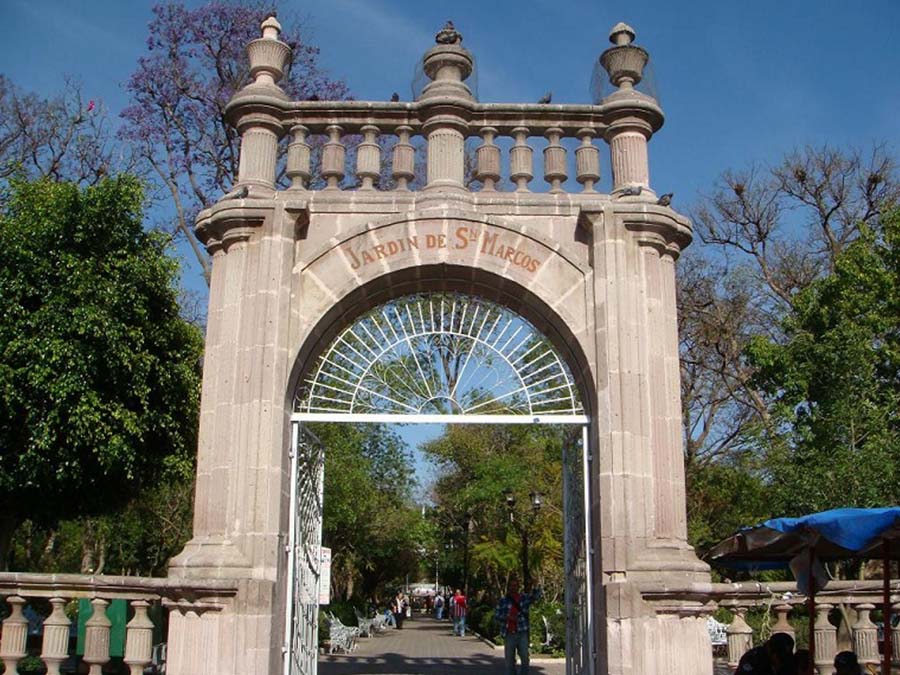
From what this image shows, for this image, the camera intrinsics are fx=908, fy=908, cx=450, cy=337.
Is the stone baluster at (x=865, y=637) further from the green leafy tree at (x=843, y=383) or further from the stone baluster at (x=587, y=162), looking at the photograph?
the green leafy tree at (x=843, y=383)

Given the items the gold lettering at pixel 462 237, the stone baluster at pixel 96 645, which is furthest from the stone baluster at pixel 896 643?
the stone baluster at pixel 96 645

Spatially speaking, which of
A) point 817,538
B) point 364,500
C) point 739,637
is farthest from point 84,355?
point 364,500

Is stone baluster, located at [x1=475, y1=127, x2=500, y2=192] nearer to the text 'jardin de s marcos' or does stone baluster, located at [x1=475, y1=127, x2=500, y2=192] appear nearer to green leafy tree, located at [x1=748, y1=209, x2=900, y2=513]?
the text 'jardin de s marcos'

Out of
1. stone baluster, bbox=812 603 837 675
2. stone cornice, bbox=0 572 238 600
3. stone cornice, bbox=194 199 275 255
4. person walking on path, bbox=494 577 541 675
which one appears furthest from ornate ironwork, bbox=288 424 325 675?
stone baluster, bbox=812 603 837 675

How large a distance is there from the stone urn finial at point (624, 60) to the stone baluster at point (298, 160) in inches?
138

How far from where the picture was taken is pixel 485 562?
3138cm

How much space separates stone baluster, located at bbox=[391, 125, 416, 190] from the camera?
32.6ft

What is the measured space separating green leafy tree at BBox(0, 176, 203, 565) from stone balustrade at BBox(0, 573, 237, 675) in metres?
3.46

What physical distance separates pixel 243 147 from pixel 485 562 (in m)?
23.8

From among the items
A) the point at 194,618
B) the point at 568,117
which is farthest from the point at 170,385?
the point at 568,117

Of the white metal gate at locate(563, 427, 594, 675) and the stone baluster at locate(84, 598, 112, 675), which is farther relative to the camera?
the white metal gate at locate(563, 427, 594, 675)

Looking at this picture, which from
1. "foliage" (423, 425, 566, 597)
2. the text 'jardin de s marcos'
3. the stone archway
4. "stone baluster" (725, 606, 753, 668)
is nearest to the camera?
the stone archway

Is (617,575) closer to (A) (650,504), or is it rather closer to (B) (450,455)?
(A) (650,504)

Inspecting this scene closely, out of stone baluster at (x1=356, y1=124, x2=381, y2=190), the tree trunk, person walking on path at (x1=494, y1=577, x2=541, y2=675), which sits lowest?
person walking on path at (x1=494, y1=577, x2=541, y2=675)
